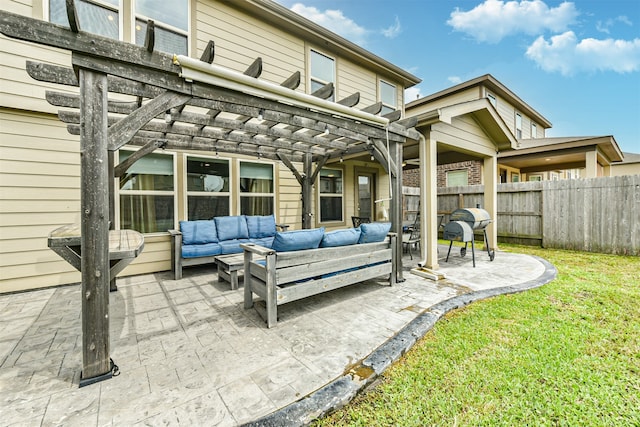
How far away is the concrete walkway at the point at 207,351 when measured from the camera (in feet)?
5.63

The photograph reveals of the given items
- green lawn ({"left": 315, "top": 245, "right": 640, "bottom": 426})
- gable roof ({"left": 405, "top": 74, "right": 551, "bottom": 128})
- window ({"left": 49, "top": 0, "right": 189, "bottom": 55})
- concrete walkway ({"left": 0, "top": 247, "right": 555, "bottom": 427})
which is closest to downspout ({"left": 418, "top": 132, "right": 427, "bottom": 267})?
concrete walkway ({"left": 0, "top": 247, "right": 555, "bottom": 427})

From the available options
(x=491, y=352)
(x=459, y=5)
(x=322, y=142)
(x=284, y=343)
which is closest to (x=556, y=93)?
(x=459, y=5)

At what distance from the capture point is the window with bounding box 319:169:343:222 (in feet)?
25.4

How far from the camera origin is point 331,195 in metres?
7.92

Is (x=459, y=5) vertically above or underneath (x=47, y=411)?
above

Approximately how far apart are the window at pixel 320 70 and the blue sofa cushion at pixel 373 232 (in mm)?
4370

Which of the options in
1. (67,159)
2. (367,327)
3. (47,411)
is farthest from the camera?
(67,159)

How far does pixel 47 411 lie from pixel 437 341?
312cm

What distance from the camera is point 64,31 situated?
6.13 feet

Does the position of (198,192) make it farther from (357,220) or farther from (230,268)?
(357,220)

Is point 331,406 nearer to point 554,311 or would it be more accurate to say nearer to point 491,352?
point 491,352

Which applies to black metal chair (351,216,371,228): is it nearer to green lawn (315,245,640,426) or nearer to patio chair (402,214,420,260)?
patio chair (402,214,420,260)

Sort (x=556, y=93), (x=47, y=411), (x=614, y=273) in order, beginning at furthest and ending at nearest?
(x=556, y=93), (x=614, y=273), (x=47, y=411)

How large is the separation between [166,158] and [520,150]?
11557 millimetres
